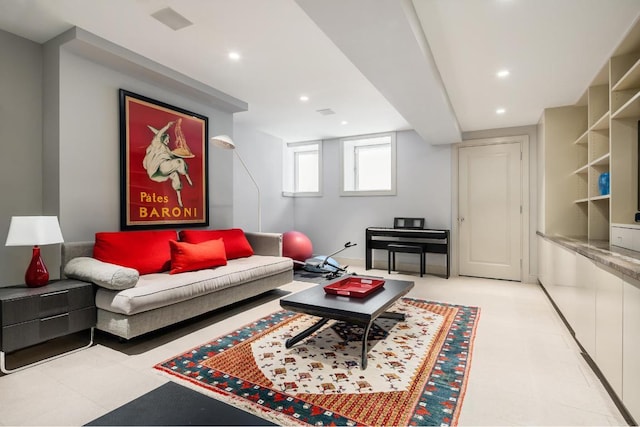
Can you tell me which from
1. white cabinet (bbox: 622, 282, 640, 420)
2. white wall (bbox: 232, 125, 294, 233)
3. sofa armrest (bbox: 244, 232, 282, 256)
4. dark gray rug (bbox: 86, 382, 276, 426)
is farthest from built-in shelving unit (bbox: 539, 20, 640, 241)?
white wall (bbox: 232, 125, 294, 233)

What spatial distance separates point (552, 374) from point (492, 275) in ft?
11.2

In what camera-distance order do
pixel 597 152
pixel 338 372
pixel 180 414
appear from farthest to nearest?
pixel 597 152 < pixel 338 372 < pixel 180 414

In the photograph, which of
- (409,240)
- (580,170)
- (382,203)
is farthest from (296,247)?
(580,170)

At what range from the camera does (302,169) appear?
724 cm

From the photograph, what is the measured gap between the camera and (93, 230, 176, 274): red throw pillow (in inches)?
114

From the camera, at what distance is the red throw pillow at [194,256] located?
3158mm

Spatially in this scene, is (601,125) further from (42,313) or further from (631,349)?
(42,313)

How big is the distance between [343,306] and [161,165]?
2.61 metres

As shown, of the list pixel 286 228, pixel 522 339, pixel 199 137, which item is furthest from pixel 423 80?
pixel 286 228

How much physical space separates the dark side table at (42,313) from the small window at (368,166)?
15.7ft

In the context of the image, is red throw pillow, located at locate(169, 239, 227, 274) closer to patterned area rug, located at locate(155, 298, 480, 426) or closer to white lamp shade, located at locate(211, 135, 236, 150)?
patterned area rug, located at locate(155, 298, 480, 426)

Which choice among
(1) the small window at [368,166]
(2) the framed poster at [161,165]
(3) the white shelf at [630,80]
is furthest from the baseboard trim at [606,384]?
(2) the framed poster at [161,165]

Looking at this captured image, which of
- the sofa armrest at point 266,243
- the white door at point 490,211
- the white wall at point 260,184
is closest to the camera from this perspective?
the sofa armrest at point 266,243

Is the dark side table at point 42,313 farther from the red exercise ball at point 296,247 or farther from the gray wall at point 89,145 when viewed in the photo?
the red exercise ball at point 296,247
